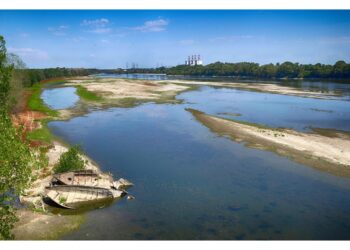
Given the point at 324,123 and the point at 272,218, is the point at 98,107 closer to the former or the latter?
the point at 324,123

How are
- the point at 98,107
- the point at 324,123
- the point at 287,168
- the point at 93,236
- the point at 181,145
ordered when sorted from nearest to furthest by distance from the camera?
the point at 93,236
the point at 287,168
the point at 181,145
the point at 324,123
the point at 98,107

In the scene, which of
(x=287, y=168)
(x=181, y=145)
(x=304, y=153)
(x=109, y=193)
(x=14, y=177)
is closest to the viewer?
(x=14, y=177)

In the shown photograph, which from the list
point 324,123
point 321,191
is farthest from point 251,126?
point 321,191

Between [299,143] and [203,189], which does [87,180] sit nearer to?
[203,189]

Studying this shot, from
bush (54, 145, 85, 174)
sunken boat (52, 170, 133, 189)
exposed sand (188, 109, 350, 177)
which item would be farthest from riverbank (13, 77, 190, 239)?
exposed sand (188, 109, 350, 177)

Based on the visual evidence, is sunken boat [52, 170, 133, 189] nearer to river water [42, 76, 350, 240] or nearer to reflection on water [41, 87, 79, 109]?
river water [42, 76, 350, 240]

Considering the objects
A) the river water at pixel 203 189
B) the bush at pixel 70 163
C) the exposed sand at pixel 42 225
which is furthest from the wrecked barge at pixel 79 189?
the exposed sand at pixel 42 225

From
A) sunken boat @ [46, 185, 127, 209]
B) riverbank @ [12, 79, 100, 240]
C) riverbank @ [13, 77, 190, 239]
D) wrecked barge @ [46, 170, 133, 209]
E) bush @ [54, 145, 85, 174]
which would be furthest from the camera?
bush @ [54, 145, 85, 174]
